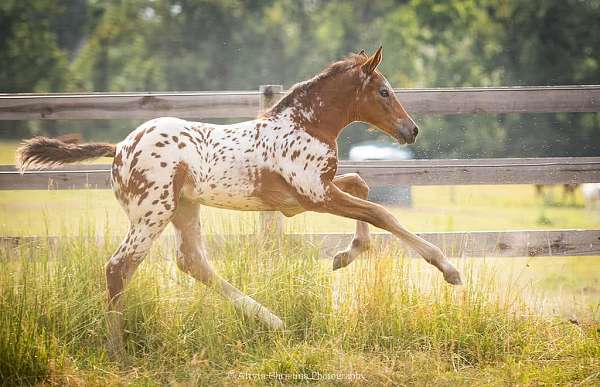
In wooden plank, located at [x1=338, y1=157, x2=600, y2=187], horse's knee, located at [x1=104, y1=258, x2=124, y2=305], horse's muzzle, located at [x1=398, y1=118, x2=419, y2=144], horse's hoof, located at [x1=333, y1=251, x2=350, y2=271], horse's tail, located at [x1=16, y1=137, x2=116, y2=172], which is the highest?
horse's muzzle, located at [x1=398, y1=118, x2=419, y2=144]

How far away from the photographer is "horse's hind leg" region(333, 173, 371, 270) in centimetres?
467

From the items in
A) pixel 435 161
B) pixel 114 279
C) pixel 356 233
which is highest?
pixel 435 161

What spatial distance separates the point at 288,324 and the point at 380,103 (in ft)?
5.13

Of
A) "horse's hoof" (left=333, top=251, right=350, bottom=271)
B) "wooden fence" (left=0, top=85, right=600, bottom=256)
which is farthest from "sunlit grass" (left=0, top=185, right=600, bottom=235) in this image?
"horse's hoof" (left=333, top=251, right=350, bottom=271)

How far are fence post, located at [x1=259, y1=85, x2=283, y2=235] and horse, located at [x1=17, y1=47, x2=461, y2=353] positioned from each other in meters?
0.76

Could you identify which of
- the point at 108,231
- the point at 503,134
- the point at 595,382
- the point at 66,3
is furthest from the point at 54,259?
the point at 66,3

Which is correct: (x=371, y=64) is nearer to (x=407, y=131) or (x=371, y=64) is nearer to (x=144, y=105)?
(x=407, y=131)

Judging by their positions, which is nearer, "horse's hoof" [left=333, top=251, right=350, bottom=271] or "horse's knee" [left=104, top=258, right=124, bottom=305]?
"horse's knee" [left=104, top=258, right=124, bottom=305]

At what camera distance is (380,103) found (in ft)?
15.1

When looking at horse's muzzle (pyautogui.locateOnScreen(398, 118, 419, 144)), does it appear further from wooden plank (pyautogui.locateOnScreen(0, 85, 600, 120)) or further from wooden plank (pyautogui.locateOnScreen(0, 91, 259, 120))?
wooden plank (pyautogui.locateOnScreen(0, 91, 259, 120))

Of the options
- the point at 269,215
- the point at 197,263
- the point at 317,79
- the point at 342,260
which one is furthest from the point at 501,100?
the point at 197,263

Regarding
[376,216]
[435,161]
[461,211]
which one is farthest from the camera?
[461,211]

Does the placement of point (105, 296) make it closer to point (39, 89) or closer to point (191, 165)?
point (191, 165)

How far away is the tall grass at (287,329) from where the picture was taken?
420cm
